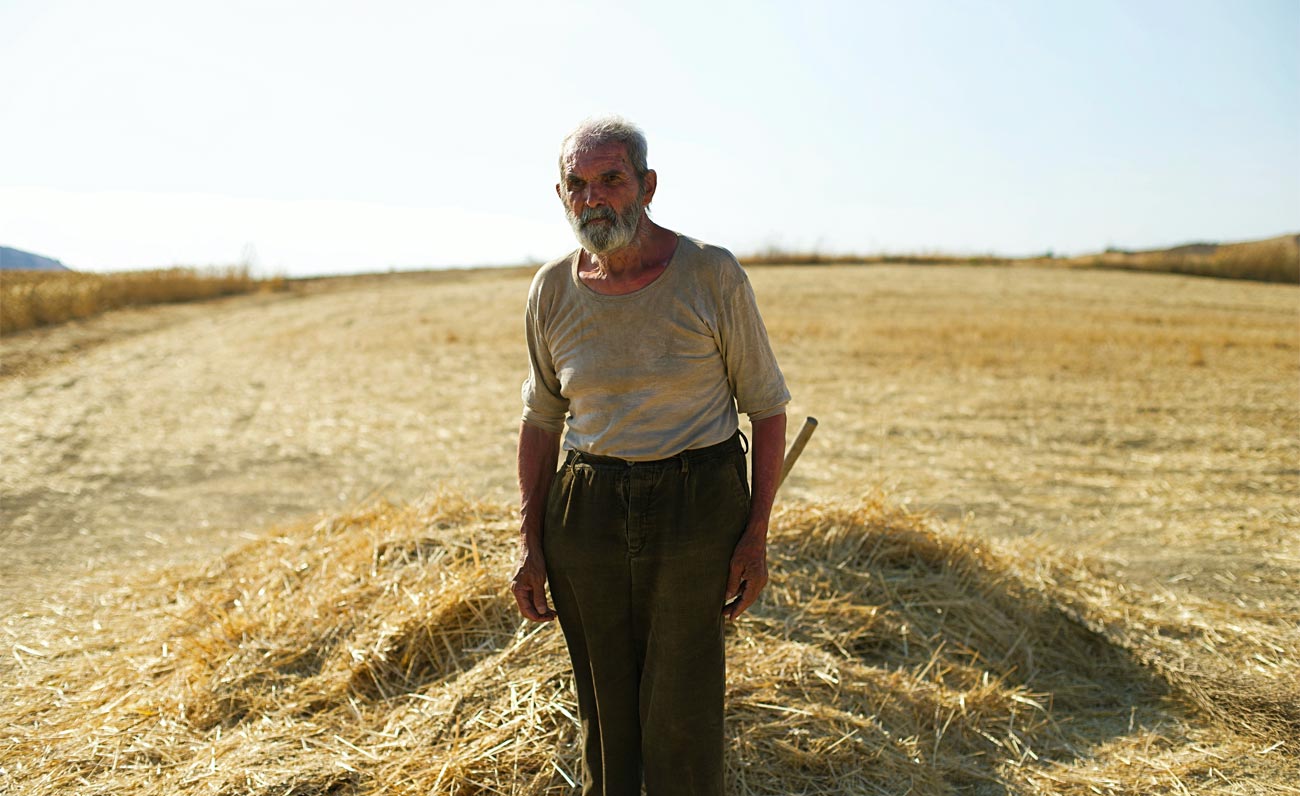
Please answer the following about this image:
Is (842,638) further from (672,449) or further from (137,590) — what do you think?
(137,590)

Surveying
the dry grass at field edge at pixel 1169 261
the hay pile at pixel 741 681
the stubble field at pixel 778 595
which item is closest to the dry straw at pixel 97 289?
the stubble field at pixel 778 595

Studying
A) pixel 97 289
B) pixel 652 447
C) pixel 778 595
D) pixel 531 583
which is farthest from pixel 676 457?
pixel 97 289

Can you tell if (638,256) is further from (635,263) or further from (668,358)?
(668,358)

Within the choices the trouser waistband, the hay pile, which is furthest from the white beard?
the hay pile

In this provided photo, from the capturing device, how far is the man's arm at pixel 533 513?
2.60 meters

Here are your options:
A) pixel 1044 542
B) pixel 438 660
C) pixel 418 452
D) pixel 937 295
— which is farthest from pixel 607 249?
pixel 937 295

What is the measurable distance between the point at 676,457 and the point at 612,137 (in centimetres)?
79

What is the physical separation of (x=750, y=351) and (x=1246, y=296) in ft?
62.8

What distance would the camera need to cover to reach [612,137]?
2.31 metres

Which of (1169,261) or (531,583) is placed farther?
(1169,261)

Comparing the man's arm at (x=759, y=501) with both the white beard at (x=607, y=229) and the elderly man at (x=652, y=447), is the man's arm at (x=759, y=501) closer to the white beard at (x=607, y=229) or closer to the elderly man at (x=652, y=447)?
the elderly man at (x=652, y=447)

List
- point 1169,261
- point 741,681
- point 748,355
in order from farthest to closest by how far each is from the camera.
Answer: point 1169,261
point 741,681
point 748,355

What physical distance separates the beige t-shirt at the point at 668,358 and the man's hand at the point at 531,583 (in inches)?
14.2

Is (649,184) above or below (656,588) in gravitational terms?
above
